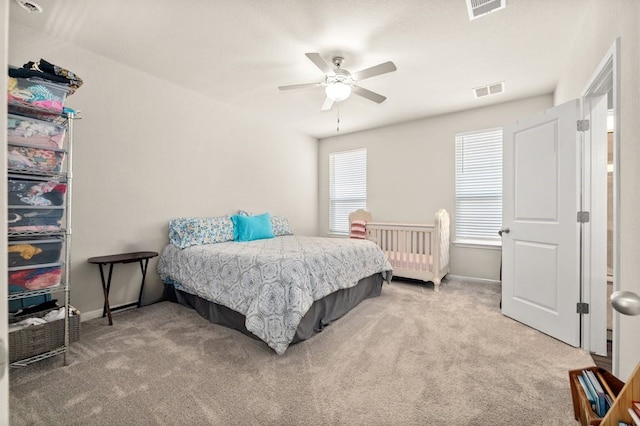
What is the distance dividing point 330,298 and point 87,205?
2.46 m

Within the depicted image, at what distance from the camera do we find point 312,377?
5.73 ft

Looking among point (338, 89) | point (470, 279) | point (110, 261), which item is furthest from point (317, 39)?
point (470, 279)

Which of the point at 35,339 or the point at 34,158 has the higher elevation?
the point at 34,158

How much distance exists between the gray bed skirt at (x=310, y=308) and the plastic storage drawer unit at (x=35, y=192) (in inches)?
57.0

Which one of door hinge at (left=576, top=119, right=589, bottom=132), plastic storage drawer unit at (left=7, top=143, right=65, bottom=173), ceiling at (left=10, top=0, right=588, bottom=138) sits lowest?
plastic storage drawer unit at (left=7, top=143, right=65, bottom=173)

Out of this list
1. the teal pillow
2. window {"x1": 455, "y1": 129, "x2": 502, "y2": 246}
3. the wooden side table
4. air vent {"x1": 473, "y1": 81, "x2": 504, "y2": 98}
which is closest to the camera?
the wooden side table

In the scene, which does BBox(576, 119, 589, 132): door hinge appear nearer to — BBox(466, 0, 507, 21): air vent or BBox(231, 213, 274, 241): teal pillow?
BBox(466, 0, 507, 21): air vent

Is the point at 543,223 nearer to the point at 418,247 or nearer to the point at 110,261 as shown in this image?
the point at 418,247

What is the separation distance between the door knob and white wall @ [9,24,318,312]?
357 cm

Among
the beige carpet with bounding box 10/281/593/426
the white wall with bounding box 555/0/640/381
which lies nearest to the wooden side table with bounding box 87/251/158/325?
the beige carpet with bounding box 10/281/593/426

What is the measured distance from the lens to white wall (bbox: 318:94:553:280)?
3916mm

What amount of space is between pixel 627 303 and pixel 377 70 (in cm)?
214

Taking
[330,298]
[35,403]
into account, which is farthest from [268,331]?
[35,403]

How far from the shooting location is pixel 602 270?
6.86 feet
